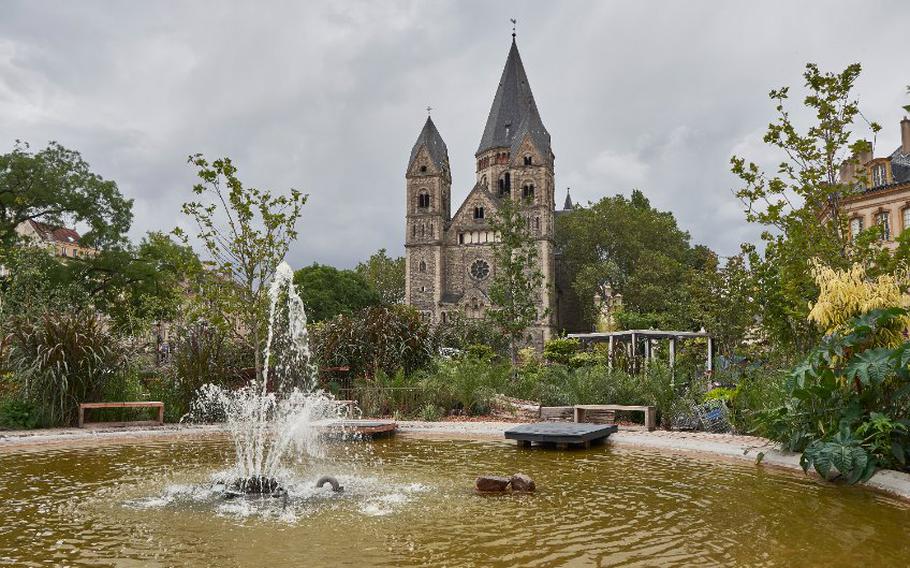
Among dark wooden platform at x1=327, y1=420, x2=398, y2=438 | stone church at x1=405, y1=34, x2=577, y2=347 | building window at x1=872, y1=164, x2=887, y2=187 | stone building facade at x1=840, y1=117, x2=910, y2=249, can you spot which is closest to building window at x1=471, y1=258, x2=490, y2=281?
stone church at x1=405, y1=34, x2=577, y2=347

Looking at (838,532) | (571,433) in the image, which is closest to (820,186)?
(571,433)

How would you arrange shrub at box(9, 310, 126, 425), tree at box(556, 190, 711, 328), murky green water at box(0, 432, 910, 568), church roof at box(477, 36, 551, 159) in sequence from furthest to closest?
1. church roof at box(477, 36, 551, 159)
2. tree at box(556, 190, 711, 328)
3. shrub at box(9, 310, 126, 425)
4. murky green water at box(0, 432, 910, 568)

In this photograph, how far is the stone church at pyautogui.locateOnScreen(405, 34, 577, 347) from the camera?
62.6m

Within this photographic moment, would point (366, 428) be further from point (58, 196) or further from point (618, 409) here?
point (58, 196)

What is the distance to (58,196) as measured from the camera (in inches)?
1293

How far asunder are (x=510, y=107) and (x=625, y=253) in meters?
21.5

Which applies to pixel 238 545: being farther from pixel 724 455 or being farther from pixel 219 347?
pixel 219 347

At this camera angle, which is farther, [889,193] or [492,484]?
[889,193]

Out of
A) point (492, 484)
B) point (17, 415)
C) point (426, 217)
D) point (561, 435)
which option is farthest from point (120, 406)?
point (426, 217)

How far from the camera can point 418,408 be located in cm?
1480

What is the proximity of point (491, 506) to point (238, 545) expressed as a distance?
232 centimetres

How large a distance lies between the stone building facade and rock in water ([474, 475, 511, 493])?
3462 centimetres

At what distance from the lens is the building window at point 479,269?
2486 inches

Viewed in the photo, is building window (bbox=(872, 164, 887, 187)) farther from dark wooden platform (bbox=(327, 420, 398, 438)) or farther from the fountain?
dark wooden platform (bbox=(327, 420, 398, 438))
